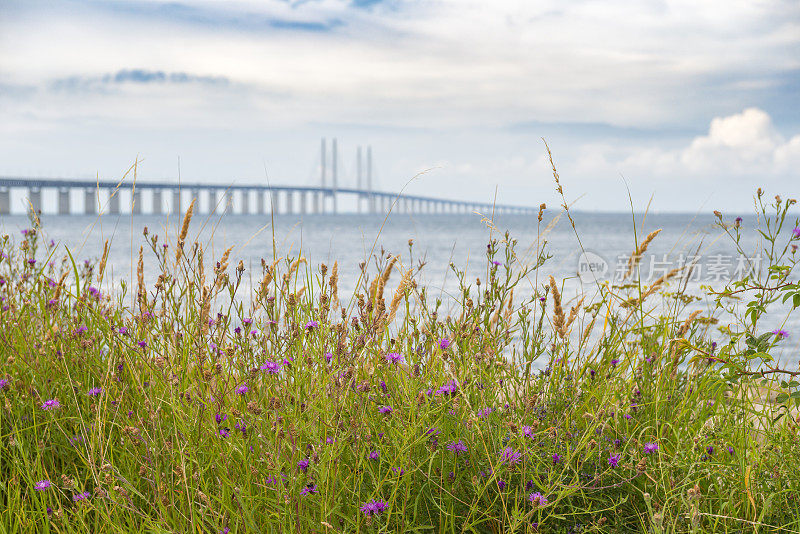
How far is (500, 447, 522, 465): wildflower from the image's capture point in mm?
1577

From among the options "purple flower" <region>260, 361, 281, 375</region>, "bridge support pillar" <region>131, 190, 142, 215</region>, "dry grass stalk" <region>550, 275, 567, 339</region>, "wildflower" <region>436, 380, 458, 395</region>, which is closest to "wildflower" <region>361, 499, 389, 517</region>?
"wildflower" <region>436, 380, 458, 395</region>

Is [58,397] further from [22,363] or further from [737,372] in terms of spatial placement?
[737,372]

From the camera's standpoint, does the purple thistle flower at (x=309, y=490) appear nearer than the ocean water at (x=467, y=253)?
Yes

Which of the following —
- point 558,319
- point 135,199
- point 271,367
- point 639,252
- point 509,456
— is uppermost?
point 135,199

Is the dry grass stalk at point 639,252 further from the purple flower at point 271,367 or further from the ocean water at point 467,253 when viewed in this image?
the purple flower at point 271,367

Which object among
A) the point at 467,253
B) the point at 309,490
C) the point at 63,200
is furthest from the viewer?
the point at 63,200

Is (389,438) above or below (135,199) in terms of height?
below

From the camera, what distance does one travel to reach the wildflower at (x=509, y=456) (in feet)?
5.17

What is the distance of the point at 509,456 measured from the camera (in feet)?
5.36

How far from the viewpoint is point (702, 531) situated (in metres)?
1.83

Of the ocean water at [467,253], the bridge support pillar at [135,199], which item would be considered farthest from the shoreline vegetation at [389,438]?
the bridge support pillar at [135,199]

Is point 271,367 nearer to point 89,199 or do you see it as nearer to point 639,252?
point 639,252

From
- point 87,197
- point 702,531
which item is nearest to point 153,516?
point 702,531

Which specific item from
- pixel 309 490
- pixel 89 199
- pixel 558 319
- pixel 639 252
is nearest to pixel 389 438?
pixel 309 490
